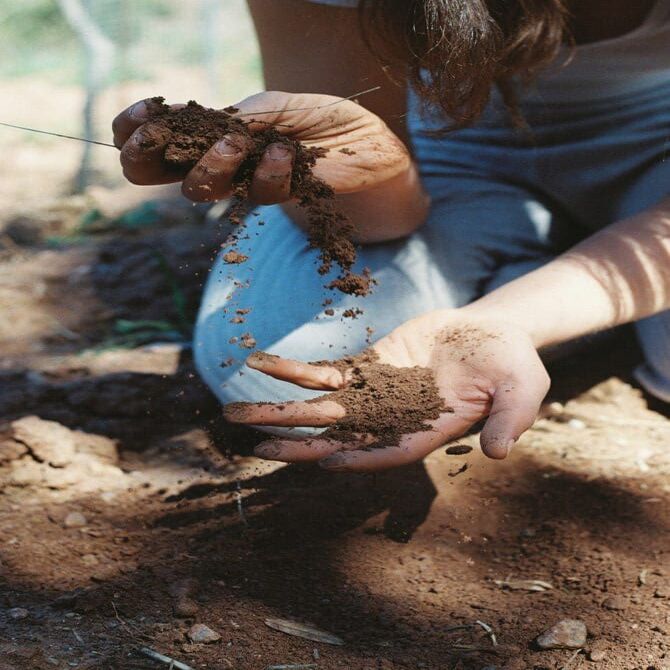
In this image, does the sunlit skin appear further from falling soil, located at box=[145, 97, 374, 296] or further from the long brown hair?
the long brown hair

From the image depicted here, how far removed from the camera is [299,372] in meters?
1.41

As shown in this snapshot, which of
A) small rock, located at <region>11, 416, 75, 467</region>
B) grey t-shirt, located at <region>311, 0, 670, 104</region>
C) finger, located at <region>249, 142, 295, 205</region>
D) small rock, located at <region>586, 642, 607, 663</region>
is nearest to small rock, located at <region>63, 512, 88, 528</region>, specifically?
small rock, located at <region>11, 416, 75, 467</region>

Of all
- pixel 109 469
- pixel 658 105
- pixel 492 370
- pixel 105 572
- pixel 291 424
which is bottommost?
pixel 109 469

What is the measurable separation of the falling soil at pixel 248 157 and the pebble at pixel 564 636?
1.98 feet

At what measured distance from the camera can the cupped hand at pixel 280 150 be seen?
1.27 metres

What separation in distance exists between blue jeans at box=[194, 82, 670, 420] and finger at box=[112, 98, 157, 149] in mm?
590

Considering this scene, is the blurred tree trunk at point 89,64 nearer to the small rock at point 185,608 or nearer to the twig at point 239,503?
the twig at point 239,503

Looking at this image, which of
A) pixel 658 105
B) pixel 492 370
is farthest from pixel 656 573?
pixel 658 105

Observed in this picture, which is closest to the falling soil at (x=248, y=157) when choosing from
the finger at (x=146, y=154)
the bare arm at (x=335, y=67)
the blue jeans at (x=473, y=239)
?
the finger at (x=146, y=154)

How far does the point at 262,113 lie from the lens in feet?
4.51

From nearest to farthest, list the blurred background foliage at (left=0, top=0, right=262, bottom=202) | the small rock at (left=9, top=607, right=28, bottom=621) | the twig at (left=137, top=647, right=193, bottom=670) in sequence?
the twig at (left=137, top=647, right=193, bottom=670)
the small rock at (left=9, top=607, right=28, bottom=621)
the blurred background foliage at (left=0, top=0, right=262, bottom=202)

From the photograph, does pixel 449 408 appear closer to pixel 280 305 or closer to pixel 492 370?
pixel 492 370

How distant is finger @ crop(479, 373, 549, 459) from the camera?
1196mm

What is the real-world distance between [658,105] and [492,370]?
3.29 feet
